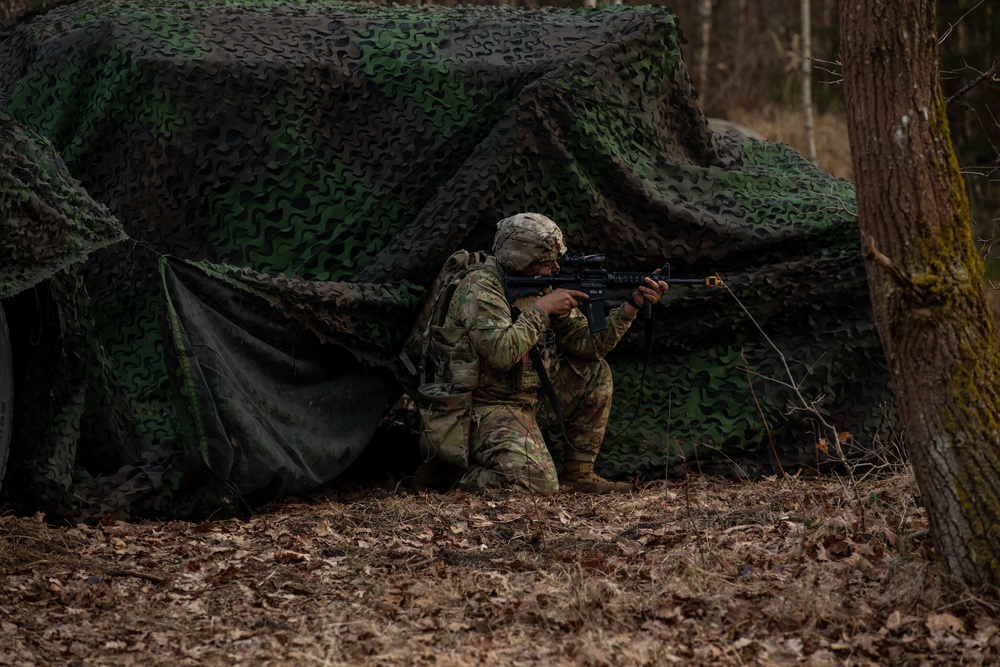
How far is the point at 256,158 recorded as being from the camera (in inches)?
265

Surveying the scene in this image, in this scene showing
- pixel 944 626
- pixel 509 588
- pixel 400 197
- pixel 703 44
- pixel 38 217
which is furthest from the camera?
pixel 703 44

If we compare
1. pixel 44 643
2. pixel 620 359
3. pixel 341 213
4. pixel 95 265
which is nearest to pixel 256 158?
pixel 341 213

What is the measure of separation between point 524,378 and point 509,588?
2003 millimetres

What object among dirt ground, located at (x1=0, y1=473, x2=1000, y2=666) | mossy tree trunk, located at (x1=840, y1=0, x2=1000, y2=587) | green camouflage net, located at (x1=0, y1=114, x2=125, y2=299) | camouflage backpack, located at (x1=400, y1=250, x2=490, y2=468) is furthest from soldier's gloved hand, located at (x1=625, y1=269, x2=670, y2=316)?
green camouflage net, located at (x1=0, y1=114, x2=125, y2=299)

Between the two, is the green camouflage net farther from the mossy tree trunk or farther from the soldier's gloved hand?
the mossy tree trunk

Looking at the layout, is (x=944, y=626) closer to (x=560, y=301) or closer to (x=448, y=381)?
(x=560, y=301)

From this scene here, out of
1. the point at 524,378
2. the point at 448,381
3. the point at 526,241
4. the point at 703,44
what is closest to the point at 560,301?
the point at 526,241

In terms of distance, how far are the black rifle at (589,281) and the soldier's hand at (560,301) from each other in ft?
0.18

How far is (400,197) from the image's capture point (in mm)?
6781

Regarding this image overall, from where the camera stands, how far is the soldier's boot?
6.72m

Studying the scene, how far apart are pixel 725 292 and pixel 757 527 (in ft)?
6.49

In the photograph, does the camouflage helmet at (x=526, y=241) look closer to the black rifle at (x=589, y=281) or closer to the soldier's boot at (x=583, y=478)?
the black rifle at (x=589, y=281)

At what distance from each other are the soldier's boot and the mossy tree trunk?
2.61m

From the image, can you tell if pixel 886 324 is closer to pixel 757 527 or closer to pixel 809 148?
pixel 757 527
